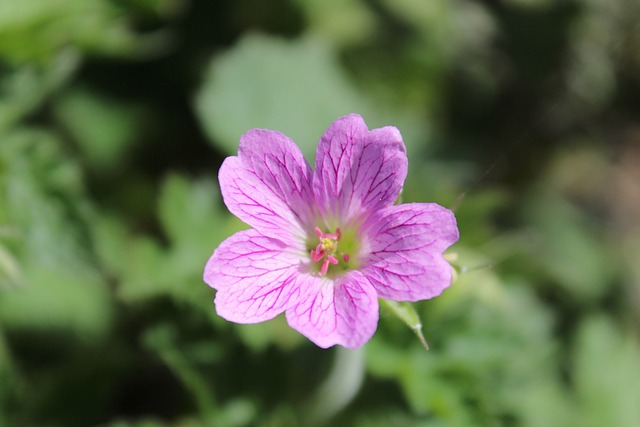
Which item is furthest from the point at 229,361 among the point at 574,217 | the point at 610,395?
the point at 574,217

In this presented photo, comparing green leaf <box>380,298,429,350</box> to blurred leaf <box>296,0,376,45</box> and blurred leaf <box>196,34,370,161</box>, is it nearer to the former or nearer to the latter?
blurred leaf <box>196,34,370,161</box>

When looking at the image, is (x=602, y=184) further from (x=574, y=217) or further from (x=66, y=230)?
(x=66, y=230)

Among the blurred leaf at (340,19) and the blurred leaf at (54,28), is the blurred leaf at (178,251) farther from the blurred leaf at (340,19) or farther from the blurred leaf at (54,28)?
the blurred leaf at (340,19)

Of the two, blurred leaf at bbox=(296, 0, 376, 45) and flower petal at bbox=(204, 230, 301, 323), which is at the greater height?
blurred leaf at bbox=(296, 0, 376, 45)

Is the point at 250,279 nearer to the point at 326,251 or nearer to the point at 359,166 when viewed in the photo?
the point at 326,251

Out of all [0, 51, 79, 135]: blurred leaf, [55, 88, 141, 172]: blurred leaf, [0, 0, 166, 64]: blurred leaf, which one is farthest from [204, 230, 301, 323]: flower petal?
[55, 88, 141, 172]: blurred leaf
